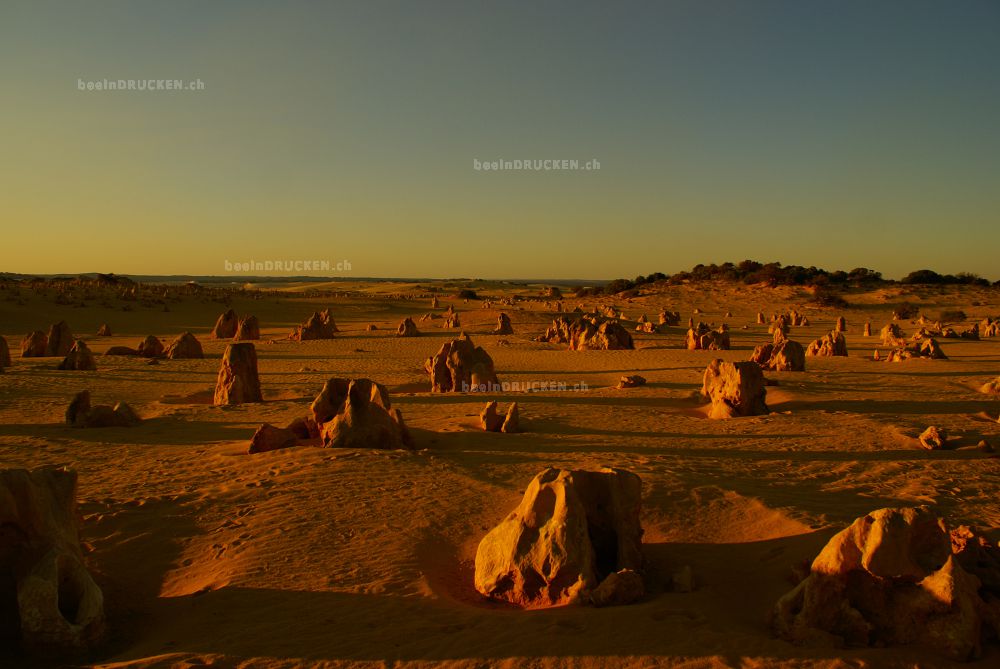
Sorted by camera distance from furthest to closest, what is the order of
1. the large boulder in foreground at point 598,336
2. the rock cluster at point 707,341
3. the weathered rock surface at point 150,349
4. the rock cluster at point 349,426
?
1. the large boulder in foreground at point 598,336
2. the rock cluster at point 707,341
3. the weathered rock surface at point 150,349
4. the rock cluster at point 349,426

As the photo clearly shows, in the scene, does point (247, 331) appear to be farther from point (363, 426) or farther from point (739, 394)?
point (739, 394)

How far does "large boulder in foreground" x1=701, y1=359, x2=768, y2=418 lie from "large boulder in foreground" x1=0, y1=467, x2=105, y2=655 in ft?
34.1

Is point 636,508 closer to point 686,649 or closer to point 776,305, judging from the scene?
point 686,649

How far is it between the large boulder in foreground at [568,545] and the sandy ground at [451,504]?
0.21 metres

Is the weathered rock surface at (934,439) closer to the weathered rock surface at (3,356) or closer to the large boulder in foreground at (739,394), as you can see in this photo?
the large boulder in foreground at (739,394)

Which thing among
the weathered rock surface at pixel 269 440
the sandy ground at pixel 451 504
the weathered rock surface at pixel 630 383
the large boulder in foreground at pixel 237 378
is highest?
the large boulder in foreground at pixel 237 378

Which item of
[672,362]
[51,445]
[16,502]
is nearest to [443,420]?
[51,445]

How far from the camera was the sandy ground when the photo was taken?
462 centimetres

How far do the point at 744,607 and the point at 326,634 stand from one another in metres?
3.15

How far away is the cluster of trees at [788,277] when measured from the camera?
Result: 5416 cm

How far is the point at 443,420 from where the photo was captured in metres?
12.0

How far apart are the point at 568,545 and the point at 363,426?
4.93m

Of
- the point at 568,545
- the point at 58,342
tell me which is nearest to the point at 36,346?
the point at 58,342

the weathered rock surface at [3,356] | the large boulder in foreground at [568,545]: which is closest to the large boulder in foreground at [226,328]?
the weathered rock surface at [3,356]
